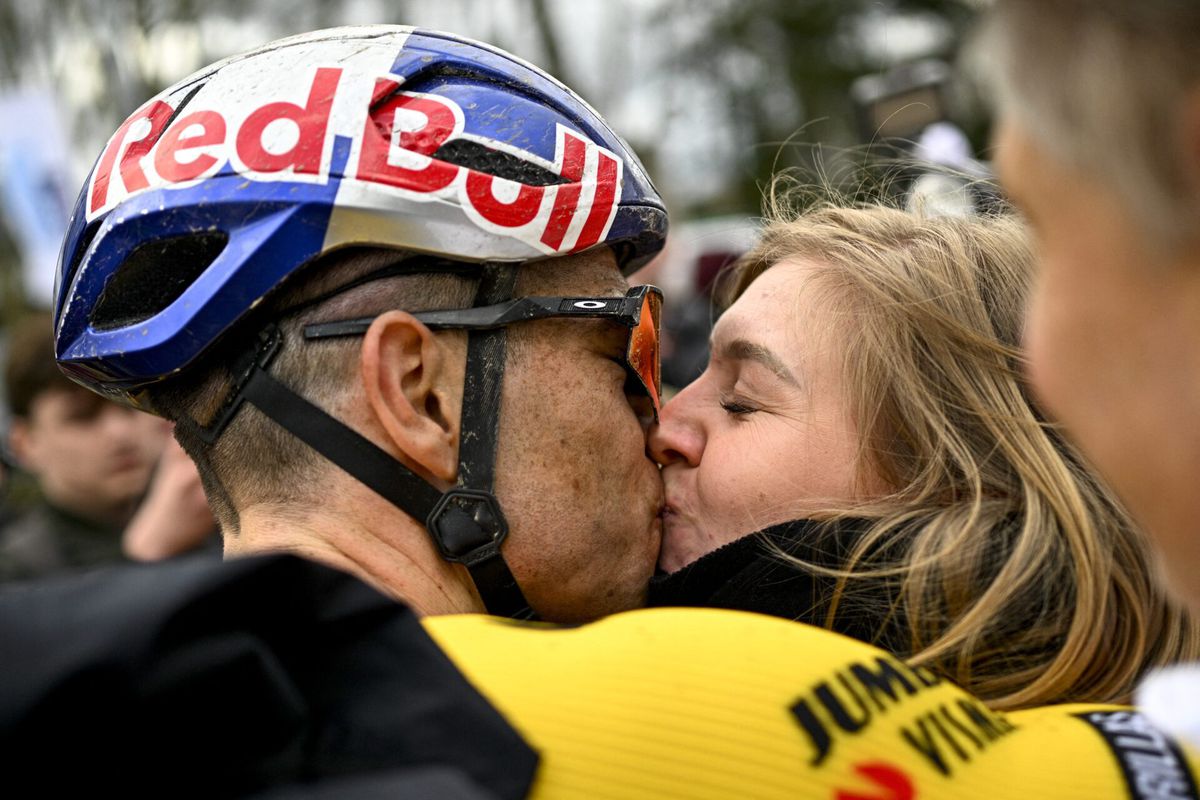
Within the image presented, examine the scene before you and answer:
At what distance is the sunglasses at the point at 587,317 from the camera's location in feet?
7.34

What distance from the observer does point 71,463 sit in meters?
5.88

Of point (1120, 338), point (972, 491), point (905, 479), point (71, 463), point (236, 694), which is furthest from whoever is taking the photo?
point (71, 463)

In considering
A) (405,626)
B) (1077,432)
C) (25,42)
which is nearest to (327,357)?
(405,626)

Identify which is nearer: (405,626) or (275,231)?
(405,626)

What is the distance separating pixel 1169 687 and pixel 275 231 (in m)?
1.60

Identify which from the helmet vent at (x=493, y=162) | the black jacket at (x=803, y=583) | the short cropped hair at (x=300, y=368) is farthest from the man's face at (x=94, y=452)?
the black jacket at (x=803, y=583)

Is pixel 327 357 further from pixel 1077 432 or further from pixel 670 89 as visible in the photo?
pixel 670 89

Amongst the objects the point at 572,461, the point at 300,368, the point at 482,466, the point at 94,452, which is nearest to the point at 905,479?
the point at 572,461

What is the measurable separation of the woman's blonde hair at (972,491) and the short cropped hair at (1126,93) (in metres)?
1.14

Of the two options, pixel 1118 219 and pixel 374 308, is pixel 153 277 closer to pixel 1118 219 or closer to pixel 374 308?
pixel 374 308

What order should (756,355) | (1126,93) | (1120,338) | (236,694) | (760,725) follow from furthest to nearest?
(756,355) < (760,725) < (236,694) < (1120,338) < (1126,93)

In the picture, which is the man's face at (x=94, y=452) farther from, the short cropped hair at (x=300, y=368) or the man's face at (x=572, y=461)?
the man's face at (x=572, y=461)

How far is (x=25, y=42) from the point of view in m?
23.0

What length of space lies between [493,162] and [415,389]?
46 centimetres
